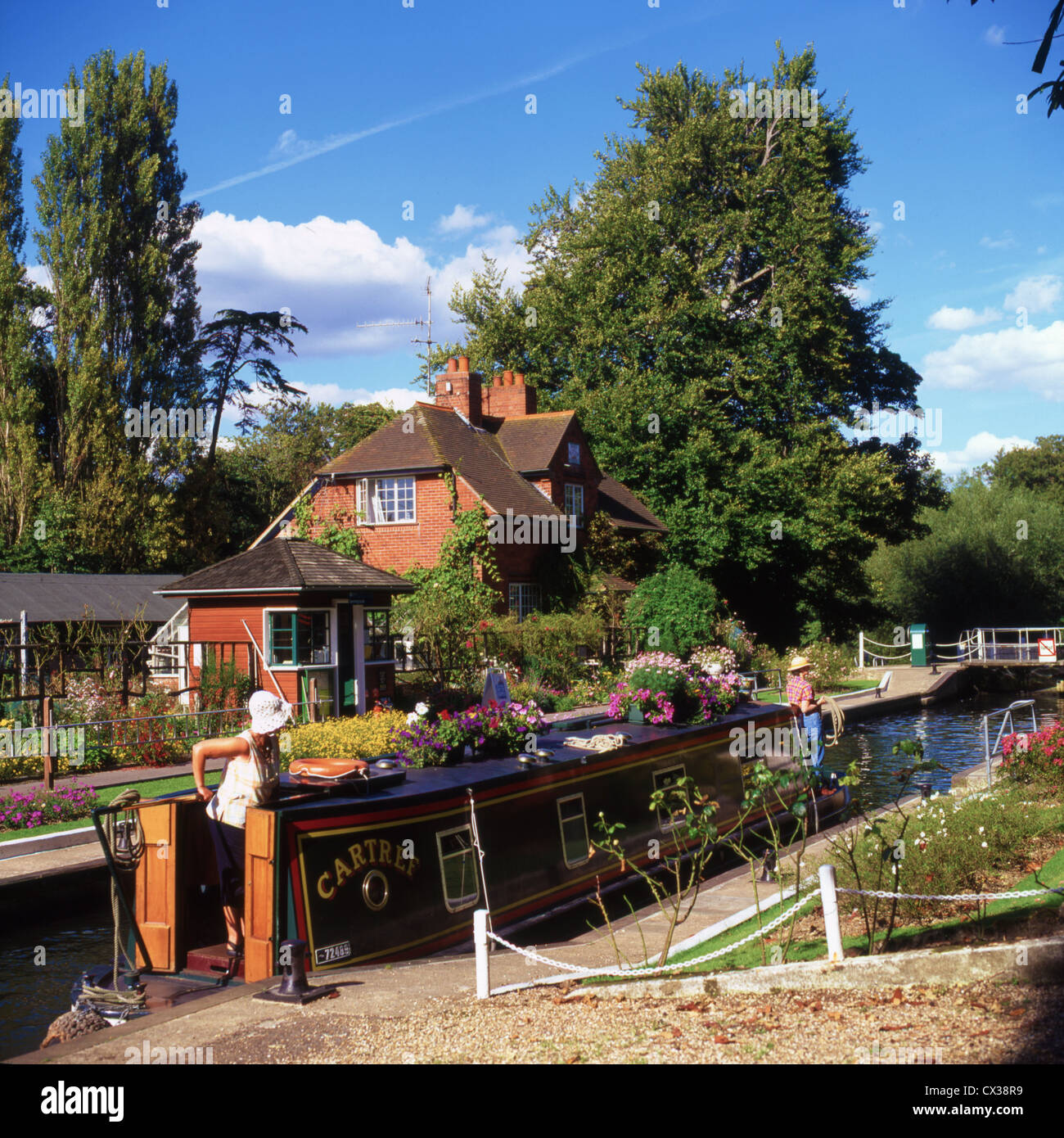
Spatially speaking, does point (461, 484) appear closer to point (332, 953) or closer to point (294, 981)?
point (332, 953)

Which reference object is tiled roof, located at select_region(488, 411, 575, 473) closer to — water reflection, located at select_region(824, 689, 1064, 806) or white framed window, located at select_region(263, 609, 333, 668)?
water reflection, located at select_region(824, 689, 1064, 806)

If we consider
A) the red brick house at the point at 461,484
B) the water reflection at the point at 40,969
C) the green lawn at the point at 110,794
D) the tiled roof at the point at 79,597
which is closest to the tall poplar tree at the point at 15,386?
the tiled roof at the point at 79,597

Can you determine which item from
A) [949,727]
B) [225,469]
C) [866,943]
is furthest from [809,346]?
[866,943]

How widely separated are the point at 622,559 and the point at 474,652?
929cm

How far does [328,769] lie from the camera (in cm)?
823

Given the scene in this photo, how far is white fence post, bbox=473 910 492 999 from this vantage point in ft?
21.1

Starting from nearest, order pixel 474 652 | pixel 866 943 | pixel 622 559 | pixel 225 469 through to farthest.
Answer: pixel 866 943 → pixel 474 652 → pixel 622 559 → pixel 225 469

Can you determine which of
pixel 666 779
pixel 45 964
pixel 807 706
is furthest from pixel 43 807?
pixel 807 706

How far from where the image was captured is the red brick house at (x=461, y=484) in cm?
2773

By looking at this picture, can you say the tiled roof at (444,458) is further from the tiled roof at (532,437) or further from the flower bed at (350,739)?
the flower bed at (350,739)

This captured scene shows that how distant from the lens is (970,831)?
29.1ft

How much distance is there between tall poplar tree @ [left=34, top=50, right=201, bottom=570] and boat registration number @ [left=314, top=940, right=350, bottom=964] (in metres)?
28.4
